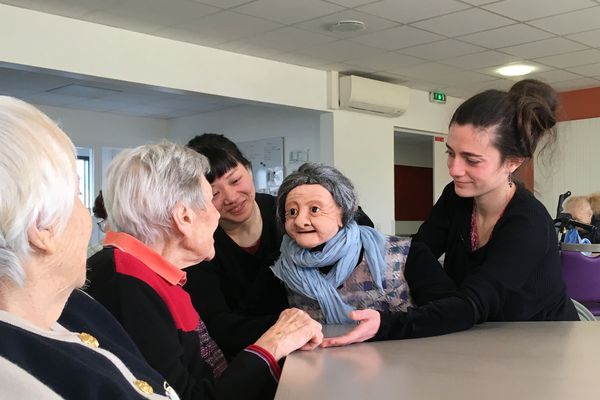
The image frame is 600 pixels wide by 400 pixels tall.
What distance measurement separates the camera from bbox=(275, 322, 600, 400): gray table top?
102cm

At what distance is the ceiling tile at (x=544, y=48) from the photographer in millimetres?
5996

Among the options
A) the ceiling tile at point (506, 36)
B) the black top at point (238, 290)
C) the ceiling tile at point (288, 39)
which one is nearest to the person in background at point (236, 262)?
the black top at point (238, 290)

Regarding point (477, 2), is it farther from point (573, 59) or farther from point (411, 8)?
point (573, 59)

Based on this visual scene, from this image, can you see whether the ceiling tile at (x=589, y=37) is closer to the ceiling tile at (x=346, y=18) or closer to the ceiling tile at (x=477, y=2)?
the ceiling tile at (x=477, y=2)

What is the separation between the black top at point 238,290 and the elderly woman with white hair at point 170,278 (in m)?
0.09

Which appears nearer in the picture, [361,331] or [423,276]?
[361,331]

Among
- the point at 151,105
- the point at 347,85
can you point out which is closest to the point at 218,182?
the point at 347,85

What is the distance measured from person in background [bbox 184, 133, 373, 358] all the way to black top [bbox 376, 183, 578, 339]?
0.37m

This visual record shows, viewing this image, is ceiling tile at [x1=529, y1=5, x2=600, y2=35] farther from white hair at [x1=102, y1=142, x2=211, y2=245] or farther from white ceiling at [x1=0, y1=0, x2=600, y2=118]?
white hair at [x1=102, y1=142, x2=211, y2=245]

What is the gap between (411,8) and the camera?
194 inches

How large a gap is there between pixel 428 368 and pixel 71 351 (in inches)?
24.2

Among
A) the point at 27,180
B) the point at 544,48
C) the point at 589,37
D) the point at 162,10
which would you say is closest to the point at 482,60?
the point at 544,48

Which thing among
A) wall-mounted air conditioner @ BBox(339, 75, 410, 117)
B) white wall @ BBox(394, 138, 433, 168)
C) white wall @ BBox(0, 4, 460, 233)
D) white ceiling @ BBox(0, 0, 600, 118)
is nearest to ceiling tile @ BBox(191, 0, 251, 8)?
white ceiling @ BBox(0, 0, 600, 118)

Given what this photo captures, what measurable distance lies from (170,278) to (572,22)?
4933 millimetres
